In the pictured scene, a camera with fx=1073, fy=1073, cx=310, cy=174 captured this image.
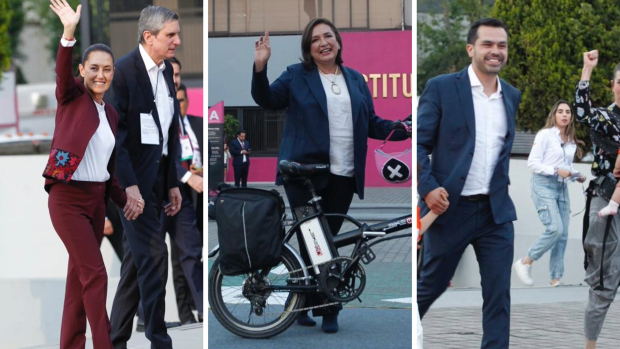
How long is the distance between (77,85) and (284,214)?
3.45ft

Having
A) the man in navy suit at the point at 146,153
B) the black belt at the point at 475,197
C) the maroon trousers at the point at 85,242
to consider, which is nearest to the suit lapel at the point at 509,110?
the black belt at the point at 475,197

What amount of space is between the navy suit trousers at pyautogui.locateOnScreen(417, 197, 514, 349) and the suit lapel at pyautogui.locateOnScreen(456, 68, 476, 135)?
33 cm

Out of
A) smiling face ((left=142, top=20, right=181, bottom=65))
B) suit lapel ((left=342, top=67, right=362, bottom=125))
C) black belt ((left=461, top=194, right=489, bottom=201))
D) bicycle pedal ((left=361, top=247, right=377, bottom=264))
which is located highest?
smiling face ((left=142, top=20, right=181, bottom=65))

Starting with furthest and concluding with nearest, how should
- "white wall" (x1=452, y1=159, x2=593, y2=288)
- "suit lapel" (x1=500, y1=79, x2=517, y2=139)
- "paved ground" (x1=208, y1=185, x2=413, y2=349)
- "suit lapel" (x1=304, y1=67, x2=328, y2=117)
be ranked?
1. "white wall" (x1=452, y1=159, x2=593, y2=288)
2. "suit lapel" (x1=500, y1=79, x2=517, y2=139)
3. "suit lapel" (x1=304, y1=67, x2=328, y2=117)
4. "paved ground" (x1=208, y1=185, x2=413, y2=349)

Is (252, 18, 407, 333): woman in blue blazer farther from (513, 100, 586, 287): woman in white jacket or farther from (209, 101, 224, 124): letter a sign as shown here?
(513, 100, 586, 287): woman in white jacket

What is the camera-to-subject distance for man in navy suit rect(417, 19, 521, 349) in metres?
4.55

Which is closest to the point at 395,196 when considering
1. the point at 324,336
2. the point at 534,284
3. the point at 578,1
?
the point at 324,336

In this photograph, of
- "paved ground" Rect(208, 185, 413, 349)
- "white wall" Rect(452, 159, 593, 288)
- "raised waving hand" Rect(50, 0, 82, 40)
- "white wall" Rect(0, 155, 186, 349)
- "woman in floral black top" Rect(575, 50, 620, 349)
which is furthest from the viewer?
"white wall" Rect(452, 159, 593, 288)

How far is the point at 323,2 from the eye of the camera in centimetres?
421

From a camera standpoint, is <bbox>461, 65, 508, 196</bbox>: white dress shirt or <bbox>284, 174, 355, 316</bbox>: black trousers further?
<bbox>461, 65, 508, 196</bbox>: white dress shirt

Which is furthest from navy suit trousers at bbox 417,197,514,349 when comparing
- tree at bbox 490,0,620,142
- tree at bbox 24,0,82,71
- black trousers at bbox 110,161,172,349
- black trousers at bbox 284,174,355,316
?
tree at bbox 24,0,82,71

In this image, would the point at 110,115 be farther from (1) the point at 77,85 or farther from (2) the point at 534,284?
(2) the point at 534,284

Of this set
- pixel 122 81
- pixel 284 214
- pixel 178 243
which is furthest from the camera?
pixel 178 243

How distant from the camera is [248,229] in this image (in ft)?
14.9
